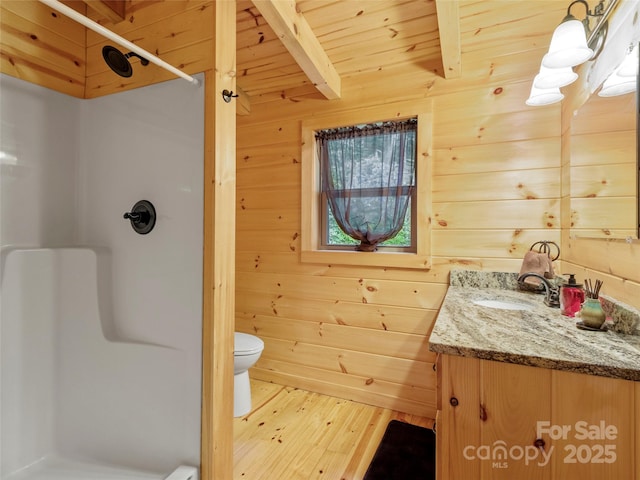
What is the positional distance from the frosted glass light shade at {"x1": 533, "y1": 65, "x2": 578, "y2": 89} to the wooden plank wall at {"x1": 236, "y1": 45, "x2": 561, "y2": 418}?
0.40 m

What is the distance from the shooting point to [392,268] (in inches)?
80.8

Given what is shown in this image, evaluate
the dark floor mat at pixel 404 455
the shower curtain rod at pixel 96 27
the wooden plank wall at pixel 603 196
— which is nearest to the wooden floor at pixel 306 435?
the dark floor mat at pixel 404 455

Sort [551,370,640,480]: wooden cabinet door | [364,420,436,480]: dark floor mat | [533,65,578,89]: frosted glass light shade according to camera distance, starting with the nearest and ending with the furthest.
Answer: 1. [551,370,640,480]: wooden cabinet door
2. [533,65,578,89]: frosted glass light shade
3. [364,420,436,480]: dark floor mat

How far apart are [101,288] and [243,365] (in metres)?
0.85

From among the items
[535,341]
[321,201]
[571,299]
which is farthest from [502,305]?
[321,201]

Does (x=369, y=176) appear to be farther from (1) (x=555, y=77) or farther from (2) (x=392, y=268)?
(1) (x=555, y=77)

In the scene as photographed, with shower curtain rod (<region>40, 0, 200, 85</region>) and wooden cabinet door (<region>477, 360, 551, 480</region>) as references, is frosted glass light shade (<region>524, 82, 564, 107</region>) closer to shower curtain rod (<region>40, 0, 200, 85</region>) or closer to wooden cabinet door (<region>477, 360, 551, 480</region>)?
wooden cabinet door (<region>477, 360, 551, 480</region>)

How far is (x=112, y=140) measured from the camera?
4.53ft

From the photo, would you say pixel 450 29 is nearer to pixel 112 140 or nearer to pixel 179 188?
pixel 179 188

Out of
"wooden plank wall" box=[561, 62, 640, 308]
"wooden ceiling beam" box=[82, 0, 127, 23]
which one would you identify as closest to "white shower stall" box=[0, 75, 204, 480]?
"wooden ceiling beam" box=[82, 0, 127, 23]

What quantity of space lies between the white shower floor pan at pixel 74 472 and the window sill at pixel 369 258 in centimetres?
146

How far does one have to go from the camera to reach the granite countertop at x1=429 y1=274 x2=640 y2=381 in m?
0.72

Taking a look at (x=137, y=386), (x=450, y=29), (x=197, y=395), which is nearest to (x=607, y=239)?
(x=450, y=29)

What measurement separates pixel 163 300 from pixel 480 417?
3.85ft
